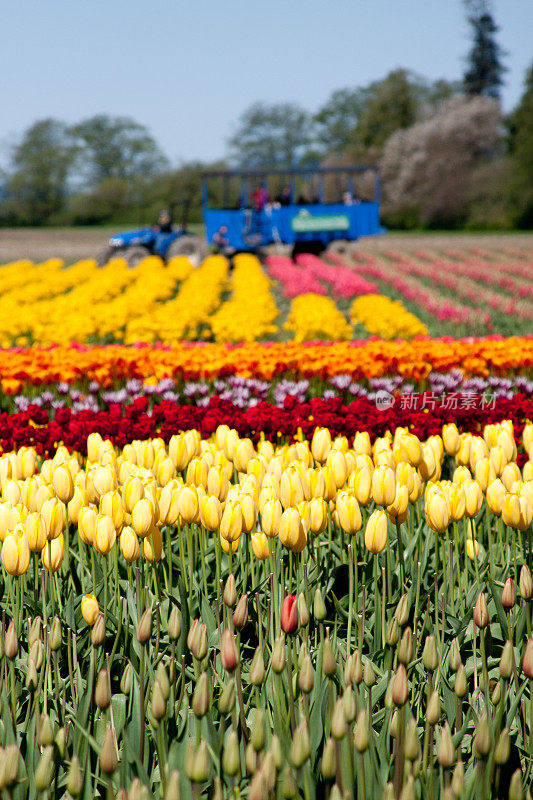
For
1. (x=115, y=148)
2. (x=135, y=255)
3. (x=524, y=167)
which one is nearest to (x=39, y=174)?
(x=115, y=148)

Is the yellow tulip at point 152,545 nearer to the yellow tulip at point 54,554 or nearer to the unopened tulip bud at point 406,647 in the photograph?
the yellow tulip at point 54,554

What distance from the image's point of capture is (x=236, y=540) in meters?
2.76

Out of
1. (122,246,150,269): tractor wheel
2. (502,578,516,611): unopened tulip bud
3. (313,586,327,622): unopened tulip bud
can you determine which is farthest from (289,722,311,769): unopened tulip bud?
(122,246,150,269): tractor wheel

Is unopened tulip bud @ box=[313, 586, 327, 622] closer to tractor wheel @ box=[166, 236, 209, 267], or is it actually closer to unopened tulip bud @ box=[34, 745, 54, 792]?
unopened tulip bud @ box=[34, 745, 54, 792]

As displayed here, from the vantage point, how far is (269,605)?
8.39 ft

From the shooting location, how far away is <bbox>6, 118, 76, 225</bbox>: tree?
247 ft

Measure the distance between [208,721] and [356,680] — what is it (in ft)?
1.43

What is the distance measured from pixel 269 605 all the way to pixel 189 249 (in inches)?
890

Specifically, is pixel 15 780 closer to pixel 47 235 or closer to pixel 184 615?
pixel 184 615

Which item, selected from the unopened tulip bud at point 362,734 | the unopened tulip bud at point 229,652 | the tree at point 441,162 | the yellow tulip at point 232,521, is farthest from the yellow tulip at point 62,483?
the tree at point 441,162

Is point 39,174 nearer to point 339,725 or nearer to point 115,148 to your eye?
point 115,148

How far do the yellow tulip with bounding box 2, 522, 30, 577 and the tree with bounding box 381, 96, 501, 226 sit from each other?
60937 millimetres

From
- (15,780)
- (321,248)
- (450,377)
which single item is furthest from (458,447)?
(321,248)

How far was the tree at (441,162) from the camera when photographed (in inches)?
2403
